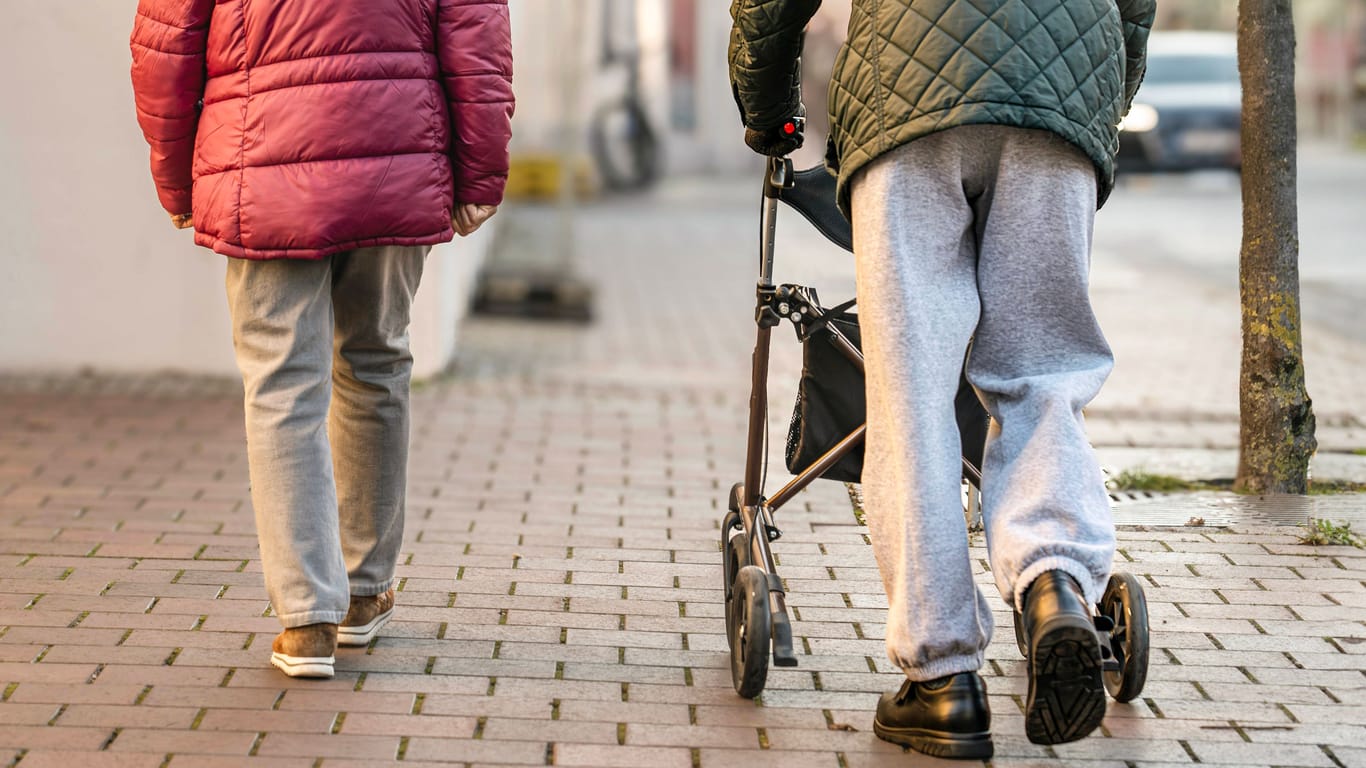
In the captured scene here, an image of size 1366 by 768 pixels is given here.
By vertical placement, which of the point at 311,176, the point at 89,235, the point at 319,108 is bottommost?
the point at 89,235

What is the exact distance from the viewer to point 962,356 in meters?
3.26

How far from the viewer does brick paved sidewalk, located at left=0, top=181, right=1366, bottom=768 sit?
335 centimetres

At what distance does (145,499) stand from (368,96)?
7.52 feet

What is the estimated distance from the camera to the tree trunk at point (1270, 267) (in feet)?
17.1

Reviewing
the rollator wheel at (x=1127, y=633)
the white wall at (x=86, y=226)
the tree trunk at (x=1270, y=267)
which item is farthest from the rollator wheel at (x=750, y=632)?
the white wall at (x=86, y=226)

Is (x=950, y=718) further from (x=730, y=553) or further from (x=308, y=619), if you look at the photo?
(x=308, y=619)

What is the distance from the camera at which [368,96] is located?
11.5ft

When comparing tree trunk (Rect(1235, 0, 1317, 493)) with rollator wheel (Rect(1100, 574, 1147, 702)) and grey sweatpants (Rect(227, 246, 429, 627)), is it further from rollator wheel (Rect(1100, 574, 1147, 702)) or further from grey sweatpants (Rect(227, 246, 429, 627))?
grey sweatpants (Rect(227, 246, 429, 627))

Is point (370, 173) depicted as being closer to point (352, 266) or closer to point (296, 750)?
point (352, 266)

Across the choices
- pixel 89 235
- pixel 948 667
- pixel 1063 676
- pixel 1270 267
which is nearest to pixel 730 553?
pixel 948 667

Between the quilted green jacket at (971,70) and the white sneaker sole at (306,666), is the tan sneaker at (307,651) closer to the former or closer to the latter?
the white sneaker sole at (306,666)

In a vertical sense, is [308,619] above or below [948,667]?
below

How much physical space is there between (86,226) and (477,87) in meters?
4.17

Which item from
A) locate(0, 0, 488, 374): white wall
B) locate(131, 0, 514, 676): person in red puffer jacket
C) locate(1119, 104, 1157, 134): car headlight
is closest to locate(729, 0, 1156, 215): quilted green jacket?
locate(131, 0, 514, 676): person in red puffer jacket
